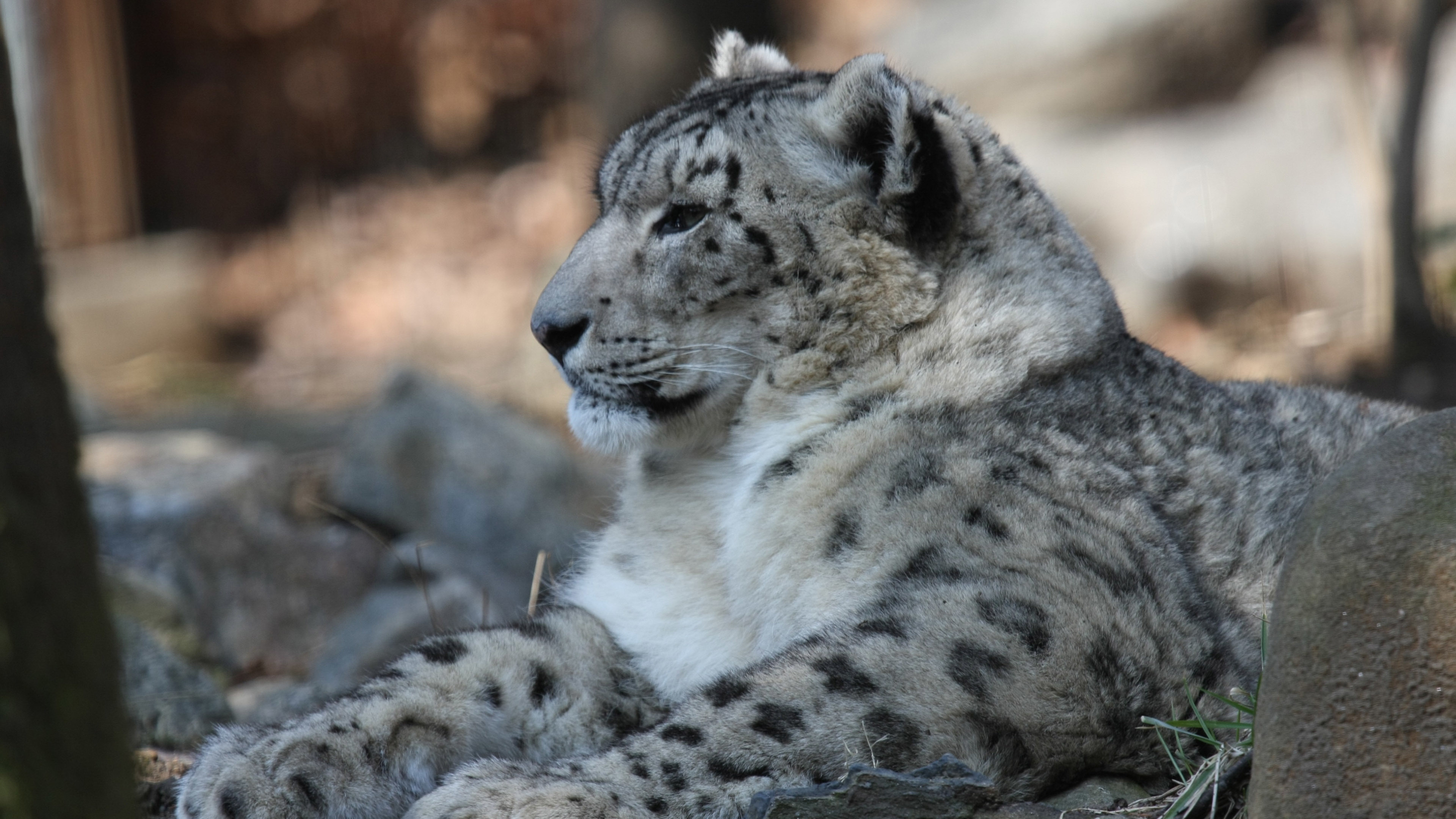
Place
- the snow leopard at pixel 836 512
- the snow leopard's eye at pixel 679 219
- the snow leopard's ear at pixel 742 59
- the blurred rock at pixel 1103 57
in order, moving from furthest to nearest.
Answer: the blurred rock at pixel 1103 57, the snow leopard's ear at pixel 742 59, the snow leopard's eye at pixel 679 219, the snow leopard at pixel 836 512

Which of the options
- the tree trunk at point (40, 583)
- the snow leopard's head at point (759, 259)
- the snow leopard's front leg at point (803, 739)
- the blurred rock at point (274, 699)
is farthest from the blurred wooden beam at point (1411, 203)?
the tree trunk at point (40, 583)

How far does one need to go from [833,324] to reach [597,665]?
43.4 inches

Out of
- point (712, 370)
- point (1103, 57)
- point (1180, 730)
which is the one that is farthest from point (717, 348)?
point (1103, 57)

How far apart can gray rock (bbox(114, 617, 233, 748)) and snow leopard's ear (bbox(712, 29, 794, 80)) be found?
108 inches

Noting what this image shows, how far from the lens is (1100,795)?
3.05 m

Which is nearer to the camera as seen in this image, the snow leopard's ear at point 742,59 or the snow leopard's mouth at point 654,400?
the snow leopard's mouth at point 654,400

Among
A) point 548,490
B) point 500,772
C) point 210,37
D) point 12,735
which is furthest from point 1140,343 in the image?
point 210,37

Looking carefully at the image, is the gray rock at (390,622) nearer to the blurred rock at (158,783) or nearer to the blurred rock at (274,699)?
the blurred rock at (274,699)

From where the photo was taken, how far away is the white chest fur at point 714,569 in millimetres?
3428

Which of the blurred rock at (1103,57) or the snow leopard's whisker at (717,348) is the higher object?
the blurred rock at (1103,57)

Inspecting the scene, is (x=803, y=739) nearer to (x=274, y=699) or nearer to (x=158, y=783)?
(x=158, y=783)

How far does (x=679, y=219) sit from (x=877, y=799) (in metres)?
1.89

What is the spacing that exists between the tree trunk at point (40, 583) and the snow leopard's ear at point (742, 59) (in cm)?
310

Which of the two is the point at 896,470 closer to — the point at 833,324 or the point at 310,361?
the point at 833,324
